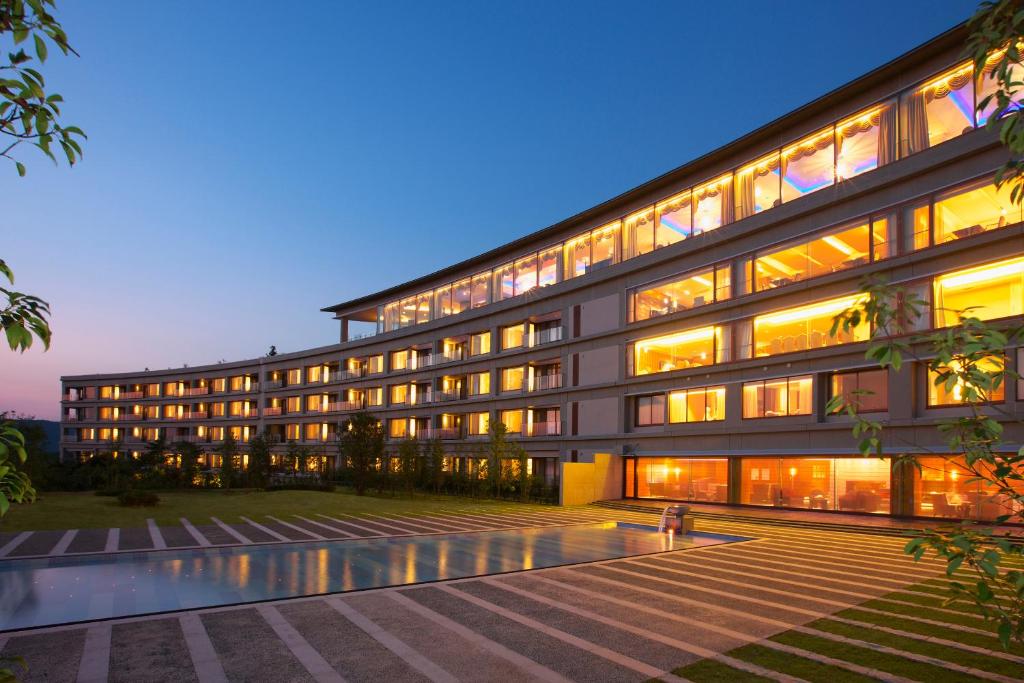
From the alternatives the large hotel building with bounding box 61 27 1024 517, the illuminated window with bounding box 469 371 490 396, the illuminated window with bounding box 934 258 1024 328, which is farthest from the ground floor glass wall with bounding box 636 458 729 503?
the illuminated window with bounding box 469 371 490 396

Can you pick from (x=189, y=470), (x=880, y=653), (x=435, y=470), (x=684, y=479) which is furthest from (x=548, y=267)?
(x=880, y=653)

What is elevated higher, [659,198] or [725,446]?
[659,198]

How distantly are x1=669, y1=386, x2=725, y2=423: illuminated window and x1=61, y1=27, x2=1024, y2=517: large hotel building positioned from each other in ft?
0.29

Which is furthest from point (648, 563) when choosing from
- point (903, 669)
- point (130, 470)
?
point (130, 470)

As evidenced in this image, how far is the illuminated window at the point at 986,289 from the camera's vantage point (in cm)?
2427

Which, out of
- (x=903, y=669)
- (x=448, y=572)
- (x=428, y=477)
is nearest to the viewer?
(x=903, y=669)

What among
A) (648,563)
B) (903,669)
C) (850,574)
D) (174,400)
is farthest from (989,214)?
(174,400)

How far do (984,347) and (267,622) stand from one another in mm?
9815

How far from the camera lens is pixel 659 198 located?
39969 mm

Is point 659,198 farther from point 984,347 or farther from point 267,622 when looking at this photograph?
point 984,347

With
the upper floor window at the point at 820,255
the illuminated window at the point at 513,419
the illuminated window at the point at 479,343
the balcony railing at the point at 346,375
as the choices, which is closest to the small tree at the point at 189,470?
the balcony railing at the point at 346,375

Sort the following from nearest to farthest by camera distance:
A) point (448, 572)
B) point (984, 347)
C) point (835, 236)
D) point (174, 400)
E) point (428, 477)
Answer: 1. point (984, 347)
2. point (448, 572)
3. point (835, 236)
4. point (428, 477)
5. point (174, 400)

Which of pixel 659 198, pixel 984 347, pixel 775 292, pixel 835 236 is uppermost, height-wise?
pixel 659 198

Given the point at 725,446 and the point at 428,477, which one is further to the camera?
the point at 428,477
